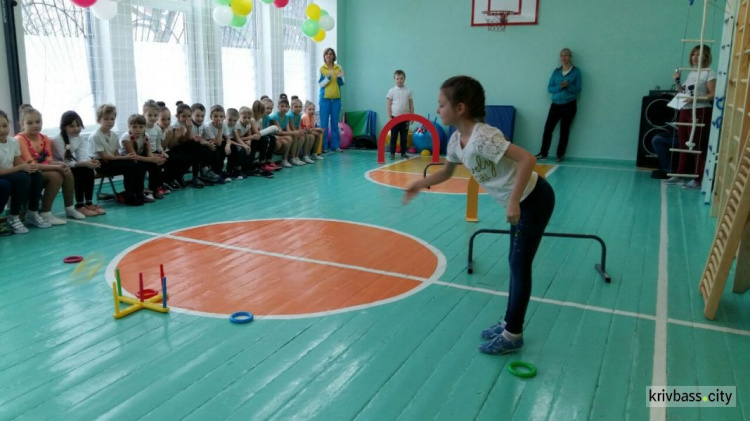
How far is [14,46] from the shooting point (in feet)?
21.3

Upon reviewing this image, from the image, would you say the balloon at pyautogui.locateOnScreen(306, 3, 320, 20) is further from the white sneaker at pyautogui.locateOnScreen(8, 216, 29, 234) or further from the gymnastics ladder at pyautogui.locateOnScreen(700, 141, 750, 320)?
the gymnastics ladder at pyautogui.locateOnScreen(700, 141, 750, 320)

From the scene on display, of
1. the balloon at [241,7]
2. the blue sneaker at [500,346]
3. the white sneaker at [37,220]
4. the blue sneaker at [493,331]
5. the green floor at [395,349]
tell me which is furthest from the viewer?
the balloon at [241,7]

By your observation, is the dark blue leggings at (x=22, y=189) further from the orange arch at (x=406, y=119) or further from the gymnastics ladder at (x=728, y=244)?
the gymnastics ladder at (x=728, y=244)

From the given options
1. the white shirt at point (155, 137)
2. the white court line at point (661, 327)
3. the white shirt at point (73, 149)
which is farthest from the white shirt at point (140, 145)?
the white court line at point (661, 327)

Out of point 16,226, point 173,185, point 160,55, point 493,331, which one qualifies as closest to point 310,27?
point 160,55

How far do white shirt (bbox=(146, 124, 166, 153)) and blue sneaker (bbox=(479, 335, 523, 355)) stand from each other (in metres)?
5.24

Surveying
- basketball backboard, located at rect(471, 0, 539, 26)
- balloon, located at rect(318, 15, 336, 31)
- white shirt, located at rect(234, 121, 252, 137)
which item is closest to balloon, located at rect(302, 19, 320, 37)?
balloon, located at rect(318, 15, 336, 31)

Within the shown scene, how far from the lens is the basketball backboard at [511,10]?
35.8ft

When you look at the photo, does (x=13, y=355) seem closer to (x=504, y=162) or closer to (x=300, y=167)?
(x=504, y=162)

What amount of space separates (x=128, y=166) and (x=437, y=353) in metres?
4.74

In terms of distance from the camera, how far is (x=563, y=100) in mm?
10641

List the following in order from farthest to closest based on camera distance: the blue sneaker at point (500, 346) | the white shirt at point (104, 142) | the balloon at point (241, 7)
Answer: the balloon at point (241, 7) → the white shirt at point (104, 142) → the blue sneaker at point (500, 346)

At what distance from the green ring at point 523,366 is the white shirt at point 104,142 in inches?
203

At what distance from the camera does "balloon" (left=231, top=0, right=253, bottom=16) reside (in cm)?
842
